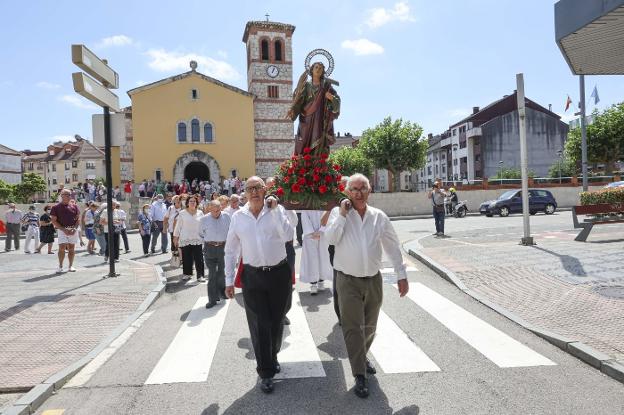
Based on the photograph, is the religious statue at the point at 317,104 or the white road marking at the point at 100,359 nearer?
the white road marking at the point at 100,359

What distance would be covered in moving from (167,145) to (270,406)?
138ft

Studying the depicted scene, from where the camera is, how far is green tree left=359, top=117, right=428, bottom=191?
4522 cm

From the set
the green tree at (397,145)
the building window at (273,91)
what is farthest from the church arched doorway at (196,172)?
the green tree at (397,145)

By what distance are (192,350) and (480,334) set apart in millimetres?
3372

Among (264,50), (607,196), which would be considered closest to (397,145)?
(264,50)

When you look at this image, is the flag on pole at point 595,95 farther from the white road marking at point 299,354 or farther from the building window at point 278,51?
the white road marking at point 299,354

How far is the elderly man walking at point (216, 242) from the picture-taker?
26.9 ft

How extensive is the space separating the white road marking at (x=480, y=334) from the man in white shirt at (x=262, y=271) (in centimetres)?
224

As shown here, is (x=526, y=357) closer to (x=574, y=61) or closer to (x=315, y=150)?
(x=315, y=150)

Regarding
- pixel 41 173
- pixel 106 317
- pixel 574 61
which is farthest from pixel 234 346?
pixel 41 173

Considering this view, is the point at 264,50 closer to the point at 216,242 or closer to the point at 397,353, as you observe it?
the point at 216,242

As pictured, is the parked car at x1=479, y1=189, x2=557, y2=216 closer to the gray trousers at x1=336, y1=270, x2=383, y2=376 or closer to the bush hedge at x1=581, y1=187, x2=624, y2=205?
the bush hedge at x1=581, y1=187, x2=624, y2=205

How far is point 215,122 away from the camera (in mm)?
44844

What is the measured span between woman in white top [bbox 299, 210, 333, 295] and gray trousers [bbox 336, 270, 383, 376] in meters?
3.35
